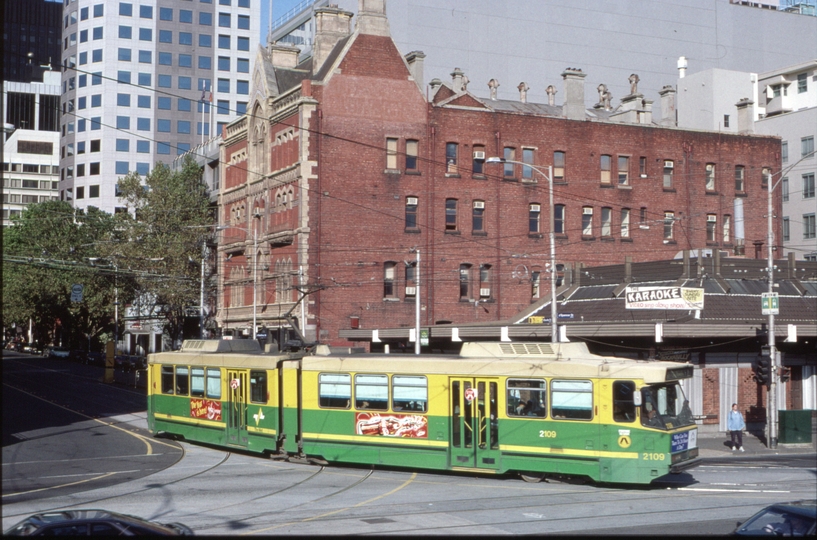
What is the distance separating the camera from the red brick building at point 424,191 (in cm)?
5528

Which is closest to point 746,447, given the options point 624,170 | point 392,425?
point 392,425

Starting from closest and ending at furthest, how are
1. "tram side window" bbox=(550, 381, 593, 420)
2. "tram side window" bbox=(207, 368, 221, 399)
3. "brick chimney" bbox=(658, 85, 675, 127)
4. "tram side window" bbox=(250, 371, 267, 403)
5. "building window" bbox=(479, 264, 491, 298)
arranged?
"tram side window" bbox=(550, 381, 593, 420), "tram side window" bbox=(250, 371, 267, 403), "tram side window" bbox=(207, 368, 221, 399), "building window" bbox=(479, 264, 491, 298), "brick chimney" bbox=(658, 85, 675, 127)

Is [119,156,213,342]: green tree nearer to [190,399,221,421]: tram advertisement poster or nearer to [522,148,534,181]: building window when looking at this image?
[522,148,534,181]: building window

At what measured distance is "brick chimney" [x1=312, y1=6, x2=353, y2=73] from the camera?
2323 inches

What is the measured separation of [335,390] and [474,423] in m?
4.28

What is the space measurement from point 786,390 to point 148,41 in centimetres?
9793

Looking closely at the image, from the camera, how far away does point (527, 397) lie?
23469 millimetres

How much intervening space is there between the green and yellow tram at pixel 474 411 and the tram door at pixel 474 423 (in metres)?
0.02

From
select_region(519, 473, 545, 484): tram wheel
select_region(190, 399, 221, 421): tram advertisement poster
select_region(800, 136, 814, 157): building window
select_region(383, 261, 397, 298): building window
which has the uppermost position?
select_region(800, 136, 814, 157): building window

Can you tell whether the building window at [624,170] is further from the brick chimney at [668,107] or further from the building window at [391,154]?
the building window at [391,154]

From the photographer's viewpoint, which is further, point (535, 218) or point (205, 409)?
point (535, 218)

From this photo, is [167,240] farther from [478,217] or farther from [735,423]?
[735,423]

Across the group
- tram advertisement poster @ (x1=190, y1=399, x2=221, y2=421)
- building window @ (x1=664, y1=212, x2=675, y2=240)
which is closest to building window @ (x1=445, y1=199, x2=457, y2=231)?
building window @ (x1=664, y1=212, x2=675, y2=240)

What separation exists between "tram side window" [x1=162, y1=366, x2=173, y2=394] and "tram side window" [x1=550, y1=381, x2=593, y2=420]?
15.0 meters
